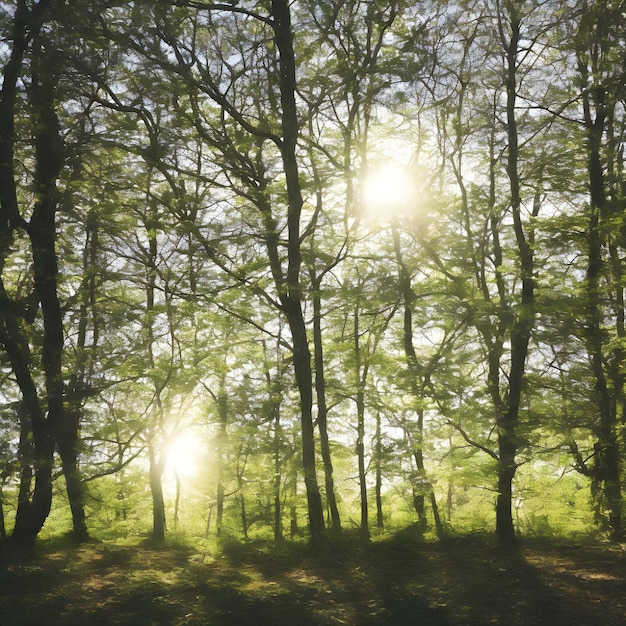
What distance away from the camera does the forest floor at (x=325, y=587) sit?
8.17 m

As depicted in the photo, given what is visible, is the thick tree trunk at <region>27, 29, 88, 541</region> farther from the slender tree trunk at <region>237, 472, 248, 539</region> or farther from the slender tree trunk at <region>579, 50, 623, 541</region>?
the slender tree trunk at <region>579, 50, 623, 541</region>

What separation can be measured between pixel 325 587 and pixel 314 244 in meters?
9.78

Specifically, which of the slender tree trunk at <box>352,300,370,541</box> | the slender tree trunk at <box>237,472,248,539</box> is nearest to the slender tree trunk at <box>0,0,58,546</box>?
the slender tree trunk at <box>237,472,248,539</box>

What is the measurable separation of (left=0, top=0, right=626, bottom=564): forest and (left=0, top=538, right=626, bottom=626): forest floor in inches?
60.3

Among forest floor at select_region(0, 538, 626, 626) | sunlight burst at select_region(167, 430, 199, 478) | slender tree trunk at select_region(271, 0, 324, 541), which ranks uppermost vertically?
slender tree trunk at select_region(271, 0, 324, 541)

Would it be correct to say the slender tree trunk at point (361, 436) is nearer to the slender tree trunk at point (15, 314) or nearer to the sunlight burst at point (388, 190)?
the sunlight burst at point (388, 190)

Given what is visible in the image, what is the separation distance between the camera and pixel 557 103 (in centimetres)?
1466

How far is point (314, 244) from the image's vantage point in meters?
17.3

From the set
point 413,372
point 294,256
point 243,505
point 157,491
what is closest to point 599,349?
point 413,372

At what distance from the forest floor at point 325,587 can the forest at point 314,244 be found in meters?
1.53

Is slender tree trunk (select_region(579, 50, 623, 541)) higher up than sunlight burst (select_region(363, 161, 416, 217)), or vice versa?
Result: sunlight burst (select_region(363, 161, 416, 217))

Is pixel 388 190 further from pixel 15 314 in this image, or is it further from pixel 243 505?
pixel 243 505

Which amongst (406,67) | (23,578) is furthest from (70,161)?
(23,578)

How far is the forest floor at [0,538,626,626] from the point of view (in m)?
8.17
